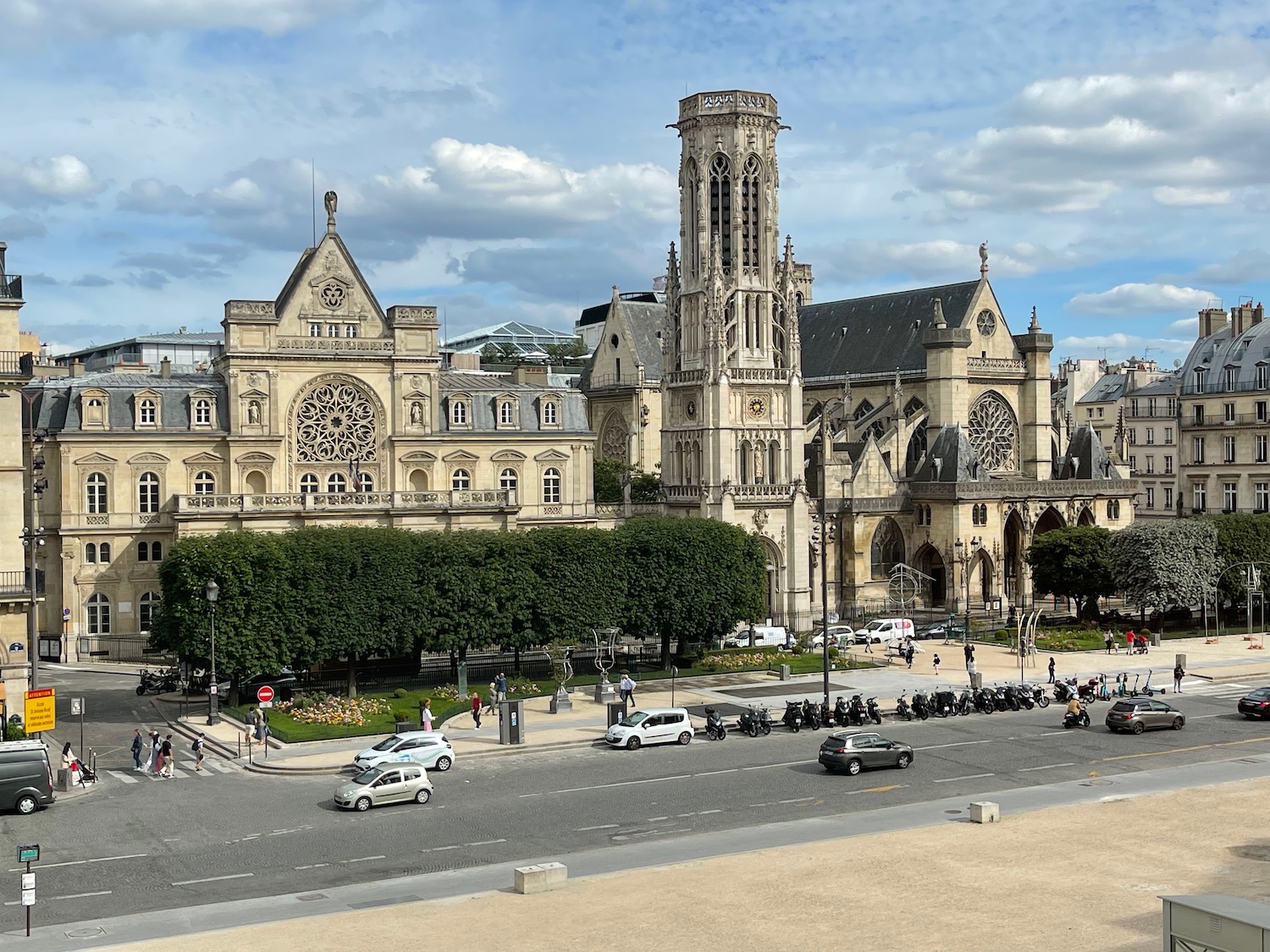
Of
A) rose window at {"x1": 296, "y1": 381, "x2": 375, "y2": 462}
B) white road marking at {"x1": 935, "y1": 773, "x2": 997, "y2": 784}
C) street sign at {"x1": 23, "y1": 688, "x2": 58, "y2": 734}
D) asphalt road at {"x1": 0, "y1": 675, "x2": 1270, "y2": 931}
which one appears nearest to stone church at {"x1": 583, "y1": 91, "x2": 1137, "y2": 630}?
rose window at {"x1": 296, "y1": 381, "x2": 375, "y2": 462}

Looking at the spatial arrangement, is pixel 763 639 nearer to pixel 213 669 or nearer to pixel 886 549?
pixel 886 549

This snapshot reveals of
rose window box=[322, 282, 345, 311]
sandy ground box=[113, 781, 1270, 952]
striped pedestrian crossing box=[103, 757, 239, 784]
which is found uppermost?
rose window box=[322, 282, 345, 311]

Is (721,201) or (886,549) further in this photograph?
(886,549)

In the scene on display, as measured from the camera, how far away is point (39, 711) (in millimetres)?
43625

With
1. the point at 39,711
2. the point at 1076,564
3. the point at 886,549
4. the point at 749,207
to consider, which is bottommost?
the point at 39,711

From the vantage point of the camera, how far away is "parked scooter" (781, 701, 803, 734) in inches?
2019

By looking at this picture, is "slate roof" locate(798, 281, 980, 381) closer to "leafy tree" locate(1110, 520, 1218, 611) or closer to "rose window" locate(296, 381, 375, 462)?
"leafy tree" locate(1110, 520, 1218, 611)

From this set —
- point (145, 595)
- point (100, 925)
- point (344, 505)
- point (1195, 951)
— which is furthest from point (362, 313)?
point (1195, 951)

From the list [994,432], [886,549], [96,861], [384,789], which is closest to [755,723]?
[384,789]

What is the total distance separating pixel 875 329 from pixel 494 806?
6666 centimetres

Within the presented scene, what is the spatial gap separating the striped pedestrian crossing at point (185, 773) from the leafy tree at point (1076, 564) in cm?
4981

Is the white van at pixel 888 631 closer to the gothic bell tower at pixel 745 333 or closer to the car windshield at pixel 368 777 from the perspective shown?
the gothic bell tower at pixel 745 333

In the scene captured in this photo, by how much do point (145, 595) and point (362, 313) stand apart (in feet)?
57.0

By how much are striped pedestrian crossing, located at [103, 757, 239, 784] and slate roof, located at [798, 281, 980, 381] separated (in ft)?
196
